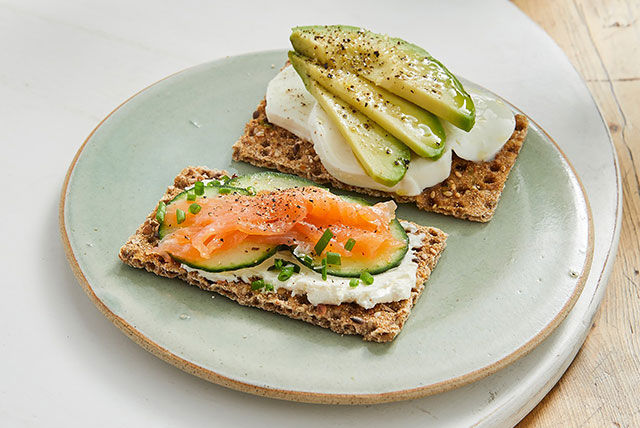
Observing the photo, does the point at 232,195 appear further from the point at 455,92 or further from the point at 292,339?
the point at 455,92

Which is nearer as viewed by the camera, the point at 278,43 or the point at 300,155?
the point at 300,155

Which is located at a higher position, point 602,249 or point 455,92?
point 455,92

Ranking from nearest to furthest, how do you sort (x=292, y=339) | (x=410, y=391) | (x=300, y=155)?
(x=410, y=391), (x=292, y=339), (x=300, y=155)

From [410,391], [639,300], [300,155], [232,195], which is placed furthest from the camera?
[300,155]

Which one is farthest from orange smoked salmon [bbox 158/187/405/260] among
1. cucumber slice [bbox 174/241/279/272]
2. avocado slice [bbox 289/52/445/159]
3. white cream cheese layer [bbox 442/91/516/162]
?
white cream cheese layer [bbox 442/91/516/162]

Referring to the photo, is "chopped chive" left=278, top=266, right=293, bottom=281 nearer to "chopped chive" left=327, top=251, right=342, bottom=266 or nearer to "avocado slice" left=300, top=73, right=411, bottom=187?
"chopped chive" left=327, top=251, right=342, bottom=266

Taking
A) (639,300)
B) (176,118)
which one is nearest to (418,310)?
(639,300)

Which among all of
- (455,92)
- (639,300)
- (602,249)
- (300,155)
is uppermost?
(455,92)

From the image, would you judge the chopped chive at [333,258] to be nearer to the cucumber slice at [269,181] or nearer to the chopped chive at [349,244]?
the chopped chive at [349,244]
